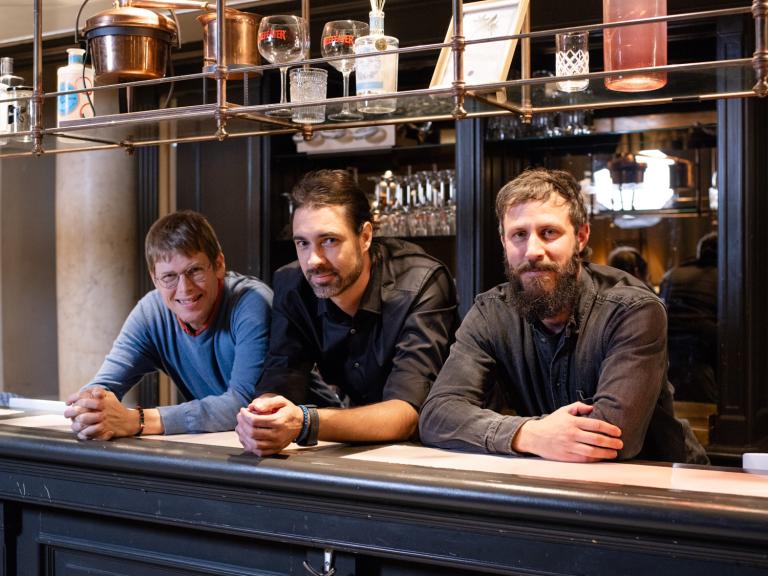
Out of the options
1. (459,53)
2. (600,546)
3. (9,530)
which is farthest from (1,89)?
(600,546)

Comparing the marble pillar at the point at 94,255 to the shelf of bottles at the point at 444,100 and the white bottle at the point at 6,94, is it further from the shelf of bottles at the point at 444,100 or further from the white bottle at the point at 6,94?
the shelf of bottles at the point at 444,100

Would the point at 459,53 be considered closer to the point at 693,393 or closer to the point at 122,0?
the point at 122,0

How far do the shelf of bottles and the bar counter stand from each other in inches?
30.8

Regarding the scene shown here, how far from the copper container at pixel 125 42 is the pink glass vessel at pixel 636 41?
1220 mm

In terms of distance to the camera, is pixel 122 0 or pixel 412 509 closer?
pixel 412 509

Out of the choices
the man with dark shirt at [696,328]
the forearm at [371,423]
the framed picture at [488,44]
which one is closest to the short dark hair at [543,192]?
the framed picture at [488,44]

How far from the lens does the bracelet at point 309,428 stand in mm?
2131

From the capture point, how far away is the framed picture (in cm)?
214

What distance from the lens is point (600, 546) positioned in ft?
5.27

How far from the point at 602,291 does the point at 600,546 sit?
76 centimetres

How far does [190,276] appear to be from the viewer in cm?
275

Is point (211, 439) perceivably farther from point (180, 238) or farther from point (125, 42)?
point (125, 42)

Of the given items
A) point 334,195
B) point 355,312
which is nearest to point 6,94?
point 334,195

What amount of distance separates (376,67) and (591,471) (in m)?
1.03
